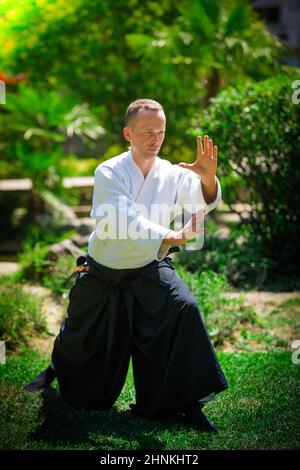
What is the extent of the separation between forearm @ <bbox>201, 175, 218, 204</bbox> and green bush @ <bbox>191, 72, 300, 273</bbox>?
3.10m

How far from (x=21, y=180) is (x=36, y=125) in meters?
1.43

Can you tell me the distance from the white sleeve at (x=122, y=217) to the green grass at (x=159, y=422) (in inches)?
37.8

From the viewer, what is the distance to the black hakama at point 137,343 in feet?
12.1

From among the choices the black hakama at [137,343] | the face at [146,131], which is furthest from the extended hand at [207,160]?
the black hakama at [137,343]

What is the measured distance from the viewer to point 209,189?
12.4ft

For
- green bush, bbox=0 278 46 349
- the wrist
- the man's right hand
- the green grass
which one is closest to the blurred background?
green bush, bbox=0 278 46 349

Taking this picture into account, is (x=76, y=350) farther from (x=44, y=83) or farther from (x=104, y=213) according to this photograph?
(x=44, y=83)

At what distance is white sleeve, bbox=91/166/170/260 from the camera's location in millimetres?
3498

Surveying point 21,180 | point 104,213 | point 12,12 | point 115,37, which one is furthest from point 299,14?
point 104,213

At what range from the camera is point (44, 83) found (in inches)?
504

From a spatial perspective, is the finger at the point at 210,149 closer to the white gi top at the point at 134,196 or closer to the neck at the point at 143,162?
the white gi top at the point at 134,196

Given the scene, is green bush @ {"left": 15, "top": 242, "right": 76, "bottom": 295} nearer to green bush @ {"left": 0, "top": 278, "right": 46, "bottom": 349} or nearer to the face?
green bush @ {"left": 0, "top": 278, "right": 46, "bottom": 349}

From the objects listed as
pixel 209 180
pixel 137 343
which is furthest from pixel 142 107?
pixel 137 343

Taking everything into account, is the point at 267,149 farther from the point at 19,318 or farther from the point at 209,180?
the point at 209,180
